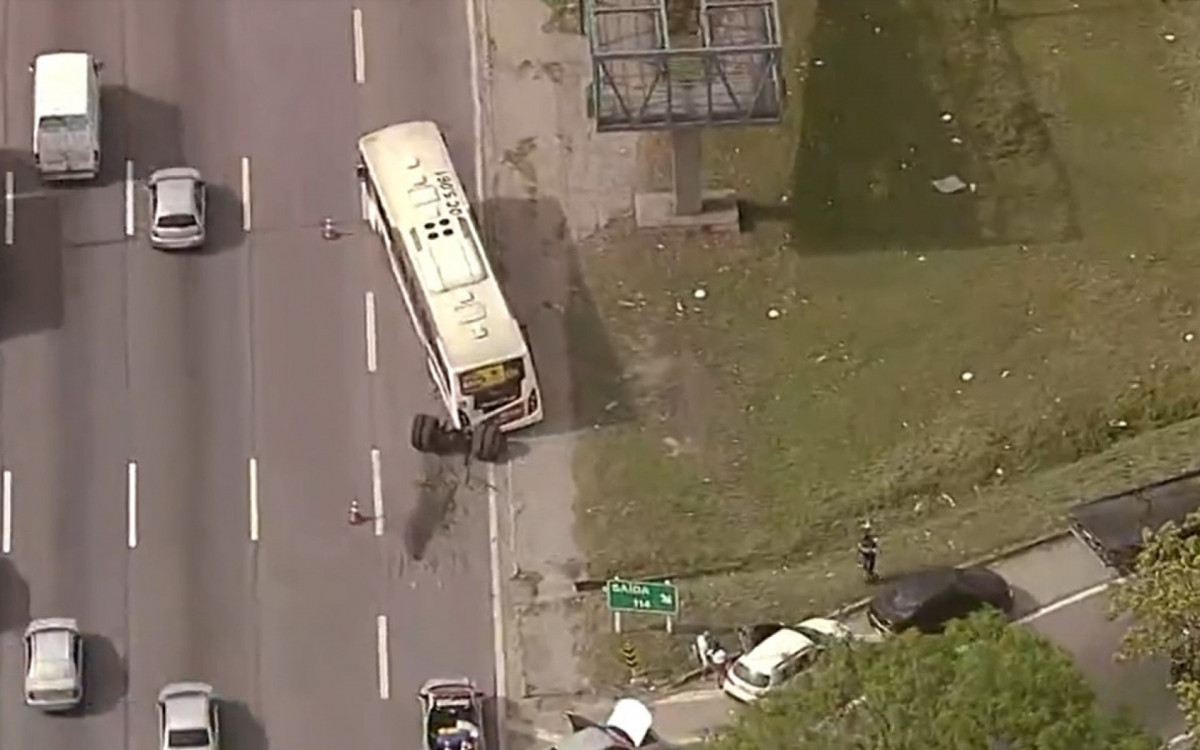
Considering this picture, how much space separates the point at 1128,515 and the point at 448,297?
51.6 ft

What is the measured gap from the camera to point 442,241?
59.6 metres

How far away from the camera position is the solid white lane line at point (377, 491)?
58.6 meters

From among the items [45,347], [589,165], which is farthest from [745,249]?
[45,347]

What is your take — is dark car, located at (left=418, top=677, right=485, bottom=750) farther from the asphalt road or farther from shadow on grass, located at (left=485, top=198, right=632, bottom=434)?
shadow on grass, located at (left=485, top=198, right=632, bottom=434)

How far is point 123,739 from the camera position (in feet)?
181

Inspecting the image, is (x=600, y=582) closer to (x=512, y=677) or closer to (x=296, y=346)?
(x=512, y=677)

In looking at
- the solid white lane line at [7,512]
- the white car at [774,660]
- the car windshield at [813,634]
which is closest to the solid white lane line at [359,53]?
the solid white lane line at [7,512]

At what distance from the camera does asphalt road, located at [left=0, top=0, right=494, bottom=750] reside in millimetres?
56500

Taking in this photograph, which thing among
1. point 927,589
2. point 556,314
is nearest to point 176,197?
point 556,314

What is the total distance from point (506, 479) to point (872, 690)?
A: 15969mm

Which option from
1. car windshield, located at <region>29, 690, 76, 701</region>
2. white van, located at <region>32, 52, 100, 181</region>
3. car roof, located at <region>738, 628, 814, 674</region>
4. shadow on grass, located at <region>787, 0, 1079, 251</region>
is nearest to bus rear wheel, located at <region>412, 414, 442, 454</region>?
car roof, located at <region>738, 628, 814, 674</region>

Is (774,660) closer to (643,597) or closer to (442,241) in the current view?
(643,597)

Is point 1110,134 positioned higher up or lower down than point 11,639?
higher up

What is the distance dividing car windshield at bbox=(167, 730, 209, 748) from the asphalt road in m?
1.14
